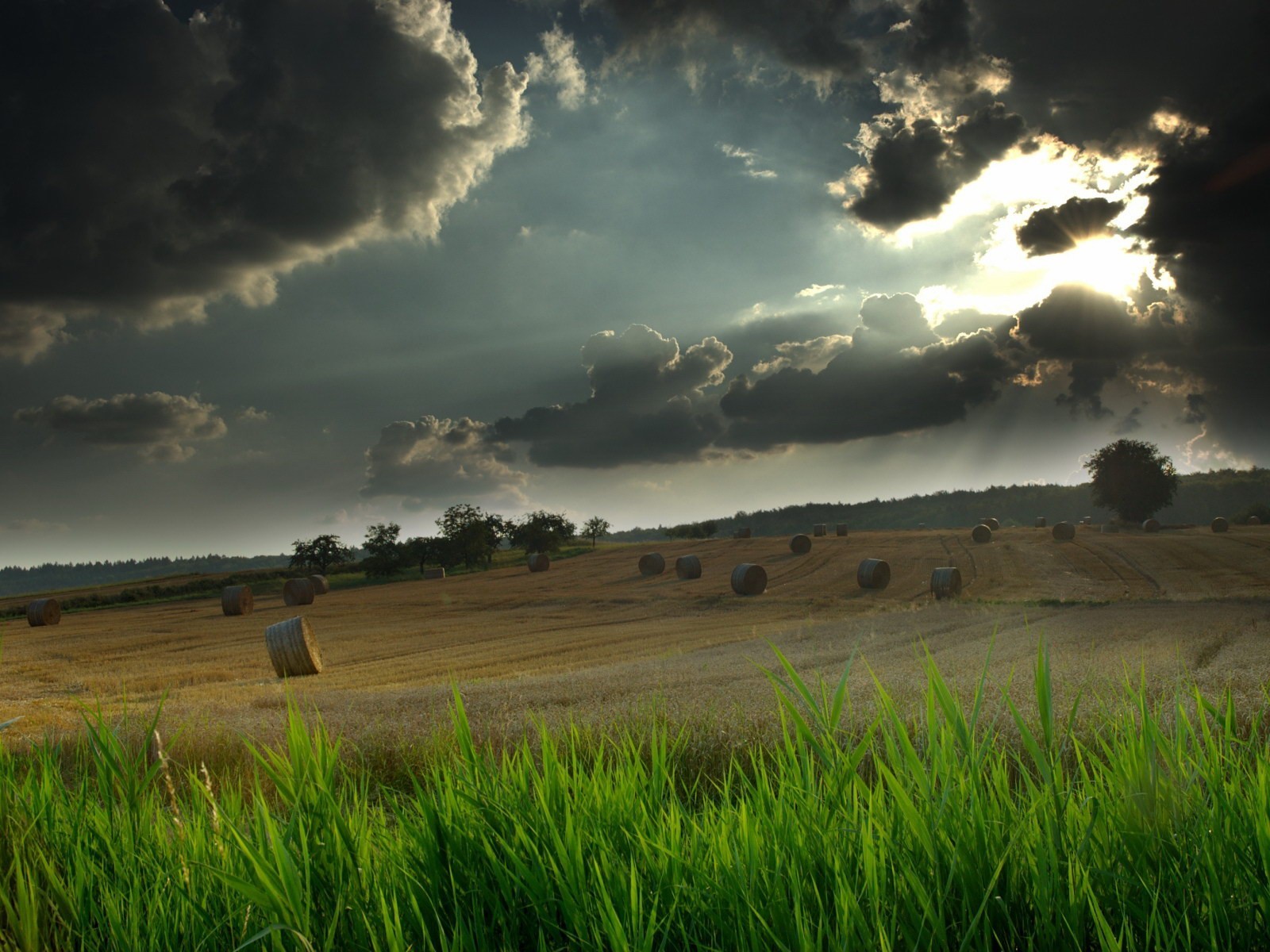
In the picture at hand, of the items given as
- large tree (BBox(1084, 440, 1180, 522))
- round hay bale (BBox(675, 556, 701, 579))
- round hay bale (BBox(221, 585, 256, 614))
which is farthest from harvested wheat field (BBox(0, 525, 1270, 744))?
large tree (BBox(1084, 440, 1180, 522))

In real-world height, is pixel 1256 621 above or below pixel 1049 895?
below

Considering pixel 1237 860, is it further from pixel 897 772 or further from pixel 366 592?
pixel 366 592

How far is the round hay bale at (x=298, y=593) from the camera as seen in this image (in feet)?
137

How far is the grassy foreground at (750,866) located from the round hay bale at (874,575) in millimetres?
33589

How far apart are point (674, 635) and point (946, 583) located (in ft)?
47.9

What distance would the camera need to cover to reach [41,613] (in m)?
35.2

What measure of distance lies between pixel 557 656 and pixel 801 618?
1000cm

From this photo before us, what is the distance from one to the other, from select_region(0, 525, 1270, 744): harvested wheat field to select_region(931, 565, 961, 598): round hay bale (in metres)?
1.12

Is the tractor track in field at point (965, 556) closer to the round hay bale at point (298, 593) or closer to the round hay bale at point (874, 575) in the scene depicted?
the round hay bale at point (874, 575)

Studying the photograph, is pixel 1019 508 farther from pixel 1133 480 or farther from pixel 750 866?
pixel 750 866

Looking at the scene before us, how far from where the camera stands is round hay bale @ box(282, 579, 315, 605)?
137 ft

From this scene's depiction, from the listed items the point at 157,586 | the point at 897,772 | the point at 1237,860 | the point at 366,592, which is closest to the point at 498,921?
the point at 897,772

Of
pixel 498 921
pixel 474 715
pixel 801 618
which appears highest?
pixel 498 921

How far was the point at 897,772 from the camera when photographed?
1.83 m
